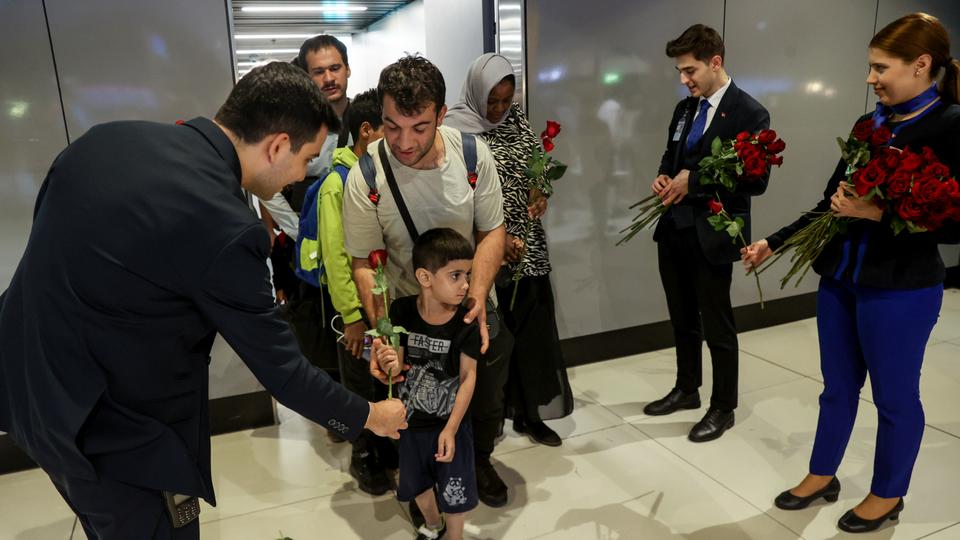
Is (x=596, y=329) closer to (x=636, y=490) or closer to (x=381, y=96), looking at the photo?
(x=636, y=490)

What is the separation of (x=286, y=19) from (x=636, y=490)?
4489 mm

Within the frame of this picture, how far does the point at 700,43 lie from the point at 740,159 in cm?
54

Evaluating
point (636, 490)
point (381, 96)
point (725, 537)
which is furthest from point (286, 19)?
point (725, 537)

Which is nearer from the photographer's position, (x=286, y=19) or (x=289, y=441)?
(x=289, y=441)

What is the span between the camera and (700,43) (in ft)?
9.05

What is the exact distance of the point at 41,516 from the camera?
269 cm

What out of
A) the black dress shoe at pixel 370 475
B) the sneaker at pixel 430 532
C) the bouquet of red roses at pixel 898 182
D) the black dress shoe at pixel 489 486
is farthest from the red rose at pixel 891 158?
the black dress shoe at pixel 370 475

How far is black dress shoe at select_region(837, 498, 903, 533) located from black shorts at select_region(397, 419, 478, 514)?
4.46 feet

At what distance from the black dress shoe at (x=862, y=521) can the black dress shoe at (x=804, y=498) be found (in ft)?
0.44

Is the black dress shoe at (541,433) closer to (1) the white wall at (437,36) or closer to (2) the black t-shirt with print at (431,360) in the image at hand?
(2) the black t-shirt with print at (431,360)

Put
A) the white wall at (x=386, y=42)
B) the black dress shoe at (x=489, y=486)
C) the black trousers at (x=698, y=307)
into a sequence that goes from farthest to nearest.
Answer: the white wall at (x=386, y=42), the black trousers at (x=698, y=307), the black dress shoe at (x=489, y=486)

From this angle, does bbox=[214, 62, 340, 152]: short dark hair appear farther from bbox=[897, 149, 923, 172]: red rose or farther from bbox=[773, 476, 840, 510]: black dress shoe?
bbox=[773, 476, 840, 510]: black dress shoe

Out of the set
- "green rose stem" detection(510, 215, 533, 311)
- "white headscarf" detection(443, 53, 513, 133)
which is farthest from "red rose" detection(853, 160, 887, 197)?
"white headscarf" detection(443, 53, 513, 133)

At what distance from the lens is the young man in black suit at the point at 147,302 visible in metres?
1.18
